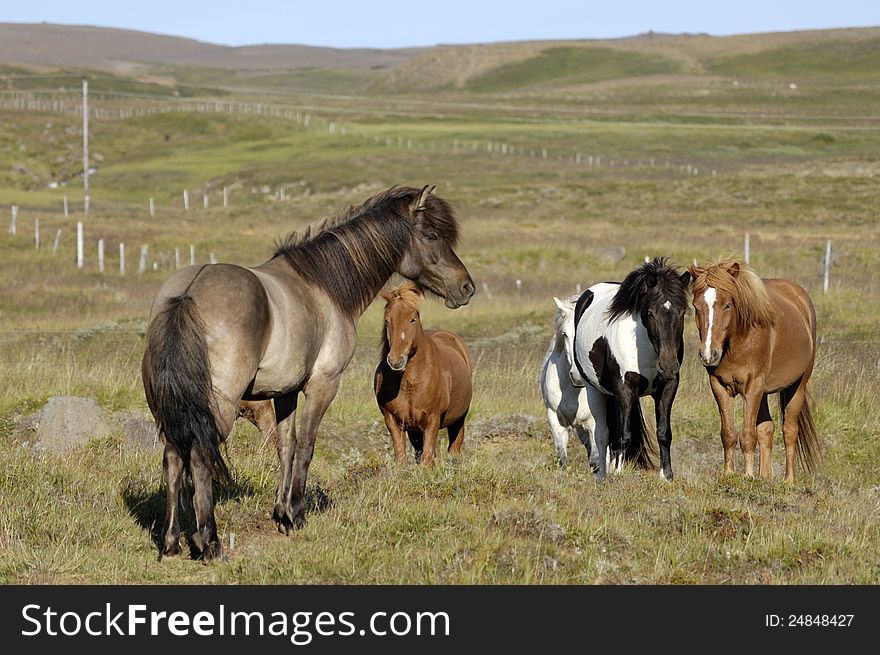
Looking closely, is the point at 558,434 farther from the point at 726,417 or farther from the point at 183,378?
the point at 183,378

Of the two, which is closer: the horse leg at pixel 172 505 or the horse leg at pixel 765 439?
the horse leg at pixel 172 505

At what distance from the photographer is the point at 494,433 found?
12.9m

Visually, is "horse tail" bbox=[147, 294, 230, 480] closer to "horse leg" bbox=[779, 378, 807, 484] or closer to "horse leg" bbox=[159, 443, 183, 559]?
"horse leg" bbox=[159, 443, 183, 559]

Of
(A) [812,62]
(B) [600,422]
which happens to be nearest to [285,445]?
(B) [600,422]

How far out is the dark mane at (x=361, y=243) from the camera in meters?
7.80

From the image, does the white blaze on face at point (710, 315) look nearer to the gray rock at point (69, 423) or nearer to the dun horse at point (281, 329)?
the dun horse at point (281, 329)

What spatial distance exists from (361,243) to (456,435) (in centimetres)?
447

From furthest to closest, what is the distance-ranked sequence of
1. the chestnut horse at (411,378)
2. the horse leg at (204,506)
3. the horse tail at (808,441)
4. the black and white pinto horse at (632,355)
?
the horse tail at (808,441) < the chestnut horse at (411,378) < the black and white pinto horse at (632,355) < the horse leg at (204,506)

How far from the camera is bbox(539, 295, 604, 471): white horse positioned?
11508 millimetres

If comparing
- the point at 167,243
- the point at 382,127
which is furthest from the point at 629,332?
the point at 382,127

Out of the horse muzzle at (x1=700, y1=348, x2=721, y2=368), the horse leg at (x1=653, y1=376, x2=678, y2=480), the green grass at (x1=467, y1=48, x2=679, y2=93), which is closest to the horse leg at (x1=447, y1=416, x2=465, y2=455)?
the horse leg at (x1=653, y1=376, x2=678, y2=480)

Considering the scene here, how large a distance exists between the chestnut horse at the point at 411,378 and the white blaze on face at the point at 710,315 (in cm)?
257

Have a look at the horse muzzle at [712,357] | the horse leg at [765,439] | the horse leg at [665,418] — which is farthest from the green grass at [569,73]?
the horse muzzle at [712,357]

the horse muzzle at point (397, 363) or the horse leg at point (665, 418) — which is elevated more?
the horse muzzle at point (397, 363)
